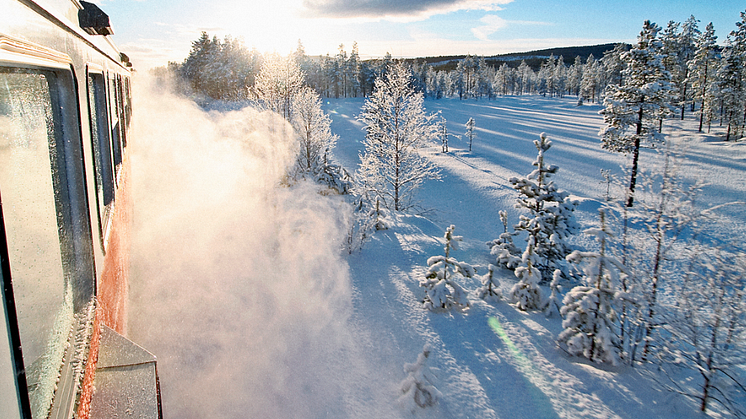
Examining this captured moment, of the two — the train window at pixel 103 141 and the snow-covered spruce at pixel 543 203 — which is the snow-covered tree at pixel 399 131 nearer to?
the snow-covered spruce at pixel 543 203

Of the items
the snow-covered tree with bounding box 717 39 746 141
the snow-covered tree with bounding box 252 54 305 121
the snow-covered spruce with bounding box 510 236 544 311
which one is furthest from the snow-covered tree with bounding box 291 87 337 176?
the snow-covered tree with bounding box 717 39 746 141

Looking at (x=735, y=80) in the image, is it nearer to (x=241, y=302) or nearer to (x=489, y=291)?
(x=489, y=291)

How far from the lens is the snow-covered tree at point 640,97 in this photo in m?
19.4

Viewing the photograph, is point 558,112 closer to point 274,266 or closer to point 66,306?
point 274,266

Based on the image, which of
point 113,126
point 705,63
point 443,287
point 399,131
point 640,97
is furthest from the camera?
point 705,63

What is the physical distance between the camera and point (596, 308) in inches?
241

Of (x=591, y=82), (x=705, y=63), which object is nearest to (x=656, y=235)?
(x=705, y=63)

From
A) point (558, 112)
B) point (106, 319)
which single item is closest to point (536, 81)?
point (558, 112)

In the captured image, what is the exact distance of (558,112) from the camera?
2625 inches

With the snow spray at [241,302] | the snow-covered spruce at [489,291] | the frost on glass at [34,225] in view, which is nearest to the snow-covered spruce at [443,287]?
the snow-covered spruce at [489,291]

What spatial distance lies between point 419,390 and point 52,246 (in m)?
4.20

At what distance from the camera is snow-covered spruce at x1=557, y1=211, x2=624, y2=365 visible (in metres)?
5.96

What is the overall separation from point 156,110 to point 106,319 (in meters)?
27.4

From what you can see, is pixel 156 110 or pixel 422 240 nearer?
pixel 422 240
